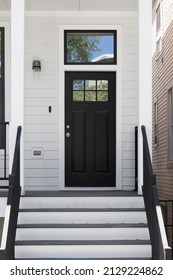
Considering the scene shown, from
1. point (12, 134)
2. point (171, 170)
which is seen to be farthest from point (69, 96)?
point (171, 170)

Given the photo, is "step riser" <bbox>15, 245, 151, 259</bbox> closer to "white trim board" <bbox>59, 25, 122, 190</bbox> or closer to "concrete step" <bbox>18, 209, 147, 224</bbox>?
"concrete step" <bbox>18, 209, 147, 224</bbox>

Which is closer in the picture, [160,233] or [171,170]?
[160,233]

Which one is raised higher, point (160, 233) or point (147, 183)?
point (147, 183)

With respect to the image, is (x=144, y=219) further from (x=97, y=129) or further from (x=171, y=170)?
(x=171, y=170)

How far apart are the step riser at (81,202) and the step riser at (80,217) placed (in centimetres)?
24

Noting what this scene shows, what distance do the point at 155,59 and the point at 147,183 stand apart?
6907 mm

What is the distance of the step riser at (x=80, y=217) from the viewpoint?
5.50m

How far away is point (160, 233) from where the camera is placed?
4641mm

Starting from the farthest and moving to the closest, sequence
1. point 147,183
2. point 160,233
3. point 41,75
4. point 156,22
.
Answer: point 156,22 → point 41,75 → point 147,183 → point 160,233

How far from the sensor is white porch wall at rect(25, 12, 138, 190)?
733cm

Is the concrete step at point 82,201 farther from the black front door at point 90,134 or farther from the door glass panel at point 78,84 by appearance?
the door glass panel at point 78,84

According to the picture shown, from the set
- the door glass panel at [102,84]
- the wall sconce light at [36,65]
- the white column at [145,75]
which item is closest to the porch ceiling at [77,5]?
the wall sconce light at [36,65]

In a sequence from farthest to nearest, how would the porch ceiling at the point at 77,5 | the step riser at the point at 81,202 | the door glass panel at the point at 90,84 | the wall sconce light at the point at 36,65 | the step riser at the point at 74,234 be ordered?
the door glass panel at the point at 90,84
the wall sconce light at the point at 36,65
the porch ceiling at the point at 77,5
the step riser at the point at 81,202
the step riser at the point at 74,234

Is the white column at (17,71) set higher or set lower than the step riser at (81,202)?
higher
